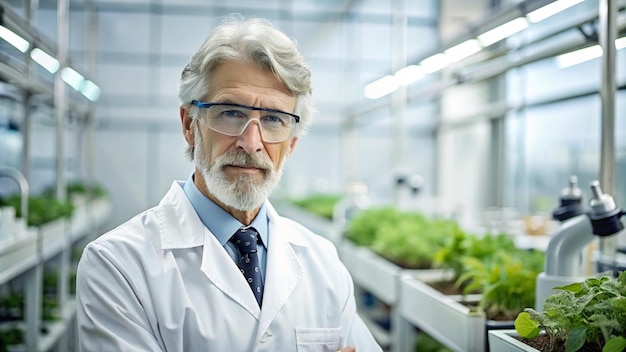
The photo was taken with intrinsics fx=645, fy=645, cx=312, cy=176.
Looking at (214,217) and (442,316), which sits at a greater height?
(214,217)

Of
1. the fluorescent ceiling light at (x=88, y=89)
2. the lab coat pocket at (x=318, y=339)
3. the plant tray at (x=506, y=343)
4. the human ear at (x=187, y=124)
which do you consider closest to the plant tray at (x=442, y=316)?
the plant tray at (x=506, y=343)

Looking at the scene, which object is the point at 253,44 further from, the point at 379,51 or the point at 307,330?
the point at 379,51

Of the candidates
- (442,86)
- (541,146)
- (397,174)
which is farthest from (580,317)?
(541,146)

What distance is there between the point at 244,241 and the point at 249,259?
0.19 feet

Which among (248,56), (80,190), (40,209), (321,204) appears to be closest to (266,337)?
(248,56)

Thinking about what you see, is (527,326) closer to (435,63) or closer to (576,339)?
(576,339)

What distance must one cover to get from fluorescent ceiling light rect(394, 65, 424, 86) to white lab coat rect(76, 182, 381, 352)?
3246mm

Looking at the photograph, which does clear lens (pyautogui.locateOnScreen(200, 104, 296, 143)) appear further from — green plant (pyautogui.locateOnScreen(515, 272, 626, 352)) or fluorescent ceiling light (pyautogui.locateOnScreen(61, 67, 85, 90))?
fluorescent ceiling light (pyautogui.locateOnScreen(61, 67, 85, 90))

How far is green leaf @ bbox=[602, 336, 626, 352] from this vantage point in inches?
55.9

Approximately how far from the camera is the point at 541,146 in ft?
27.3

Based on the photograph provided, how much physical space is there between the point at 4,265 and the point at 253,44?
197 centimetres

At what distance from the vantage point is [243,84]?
1.83 m

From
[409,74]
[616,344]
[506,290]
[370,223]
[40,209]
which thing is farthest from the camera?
[409,74]

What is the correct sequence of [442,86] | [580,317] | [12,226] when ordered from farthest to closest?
1. [442,86]
2. [12,226]
3. [580,317]
